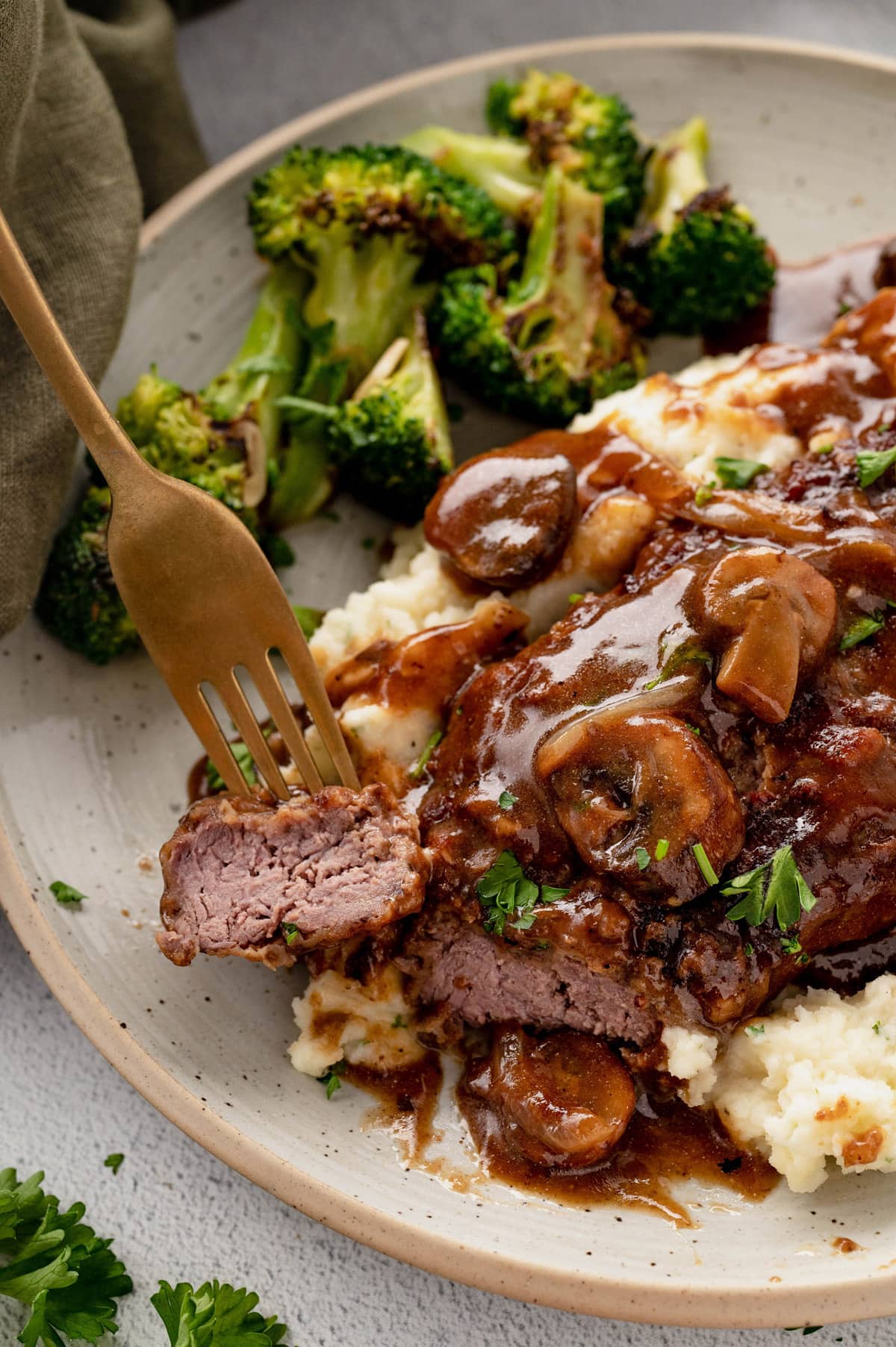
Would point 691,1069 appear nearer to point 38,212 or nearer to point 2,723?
point 2,723

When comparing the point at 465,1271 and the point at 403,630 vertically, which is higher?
the point at 403,630

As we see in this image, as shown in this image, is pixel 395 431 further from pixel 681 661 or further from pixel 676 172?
pixel 676 172

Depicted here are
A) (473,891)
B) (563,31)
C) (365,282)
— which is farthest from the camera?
(563,31)

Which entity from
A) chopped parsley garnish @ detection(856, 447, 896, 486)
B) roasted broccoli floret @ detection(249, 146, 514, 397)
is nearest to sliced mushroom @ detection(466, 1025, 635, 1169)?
chopped parsley garnish @ detection(856, 447, 896, 486)

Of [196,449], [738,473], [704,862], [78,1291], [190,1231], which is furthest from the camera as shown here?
[196,449]

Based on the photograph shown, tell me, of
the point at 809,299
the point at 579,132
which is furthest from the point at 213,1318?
the point at 579,132

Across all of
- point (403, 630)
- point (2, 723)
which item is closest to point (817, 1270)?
point (403, 630)
